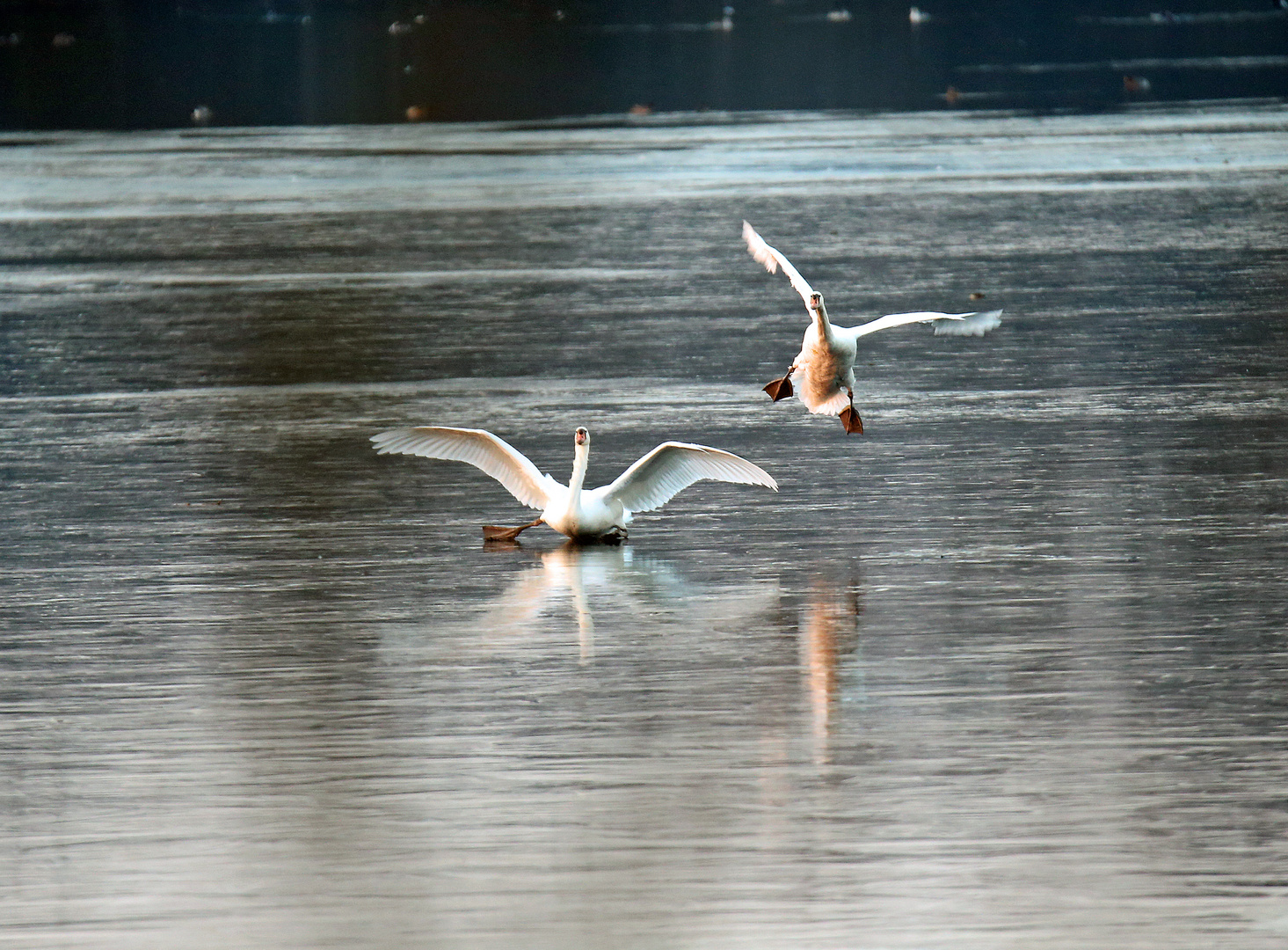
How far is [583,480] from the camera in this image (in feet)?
A: 35.5

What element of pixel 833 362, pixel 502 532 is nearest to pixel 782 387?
pixel 833 362

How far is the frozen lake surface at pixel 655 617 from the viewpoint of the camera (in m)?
6.34

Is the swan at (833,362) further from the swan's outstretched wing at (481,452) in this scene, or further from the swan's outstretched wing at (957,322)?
the swan's outstretched wing at (481,452)

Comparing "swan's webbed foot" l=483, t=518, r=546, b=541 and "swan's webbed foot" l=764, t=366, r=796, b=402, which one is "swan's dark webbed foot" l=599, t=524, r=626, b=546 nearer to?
"swan's webbed foot" l=483, t=518, r=546, b=541

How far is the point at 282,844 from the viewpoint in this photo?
22.0ft

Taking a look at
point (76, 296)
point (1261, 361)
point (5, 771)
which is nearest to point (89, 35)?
point (76, 296)

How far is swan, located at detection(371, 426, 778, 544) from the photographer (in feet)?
35.2

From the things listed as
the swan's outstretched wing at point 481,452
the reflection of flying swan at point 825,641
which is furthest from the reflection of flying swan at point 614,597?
the swan's outstretched wing at point 481,452

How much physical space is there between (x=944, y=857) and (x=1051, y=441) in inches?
254

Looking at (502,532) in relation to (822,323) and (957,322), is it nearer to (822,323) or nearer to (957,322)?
(822,323)

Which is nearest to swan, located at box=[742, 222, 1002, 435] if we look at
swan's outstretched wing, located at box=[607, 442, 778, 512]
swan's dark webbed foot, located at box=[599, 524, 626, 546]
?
swan's outstretched wing, located at box=[607, 442, 778, 512]

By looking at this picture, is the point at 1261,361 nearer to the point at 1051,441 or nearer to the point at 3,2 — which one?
the point at 1051,441

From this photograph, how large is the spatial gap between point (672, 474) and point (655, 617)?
5.70 ft

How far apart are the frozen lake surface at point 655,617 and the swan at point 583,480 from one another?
0.16 metres
